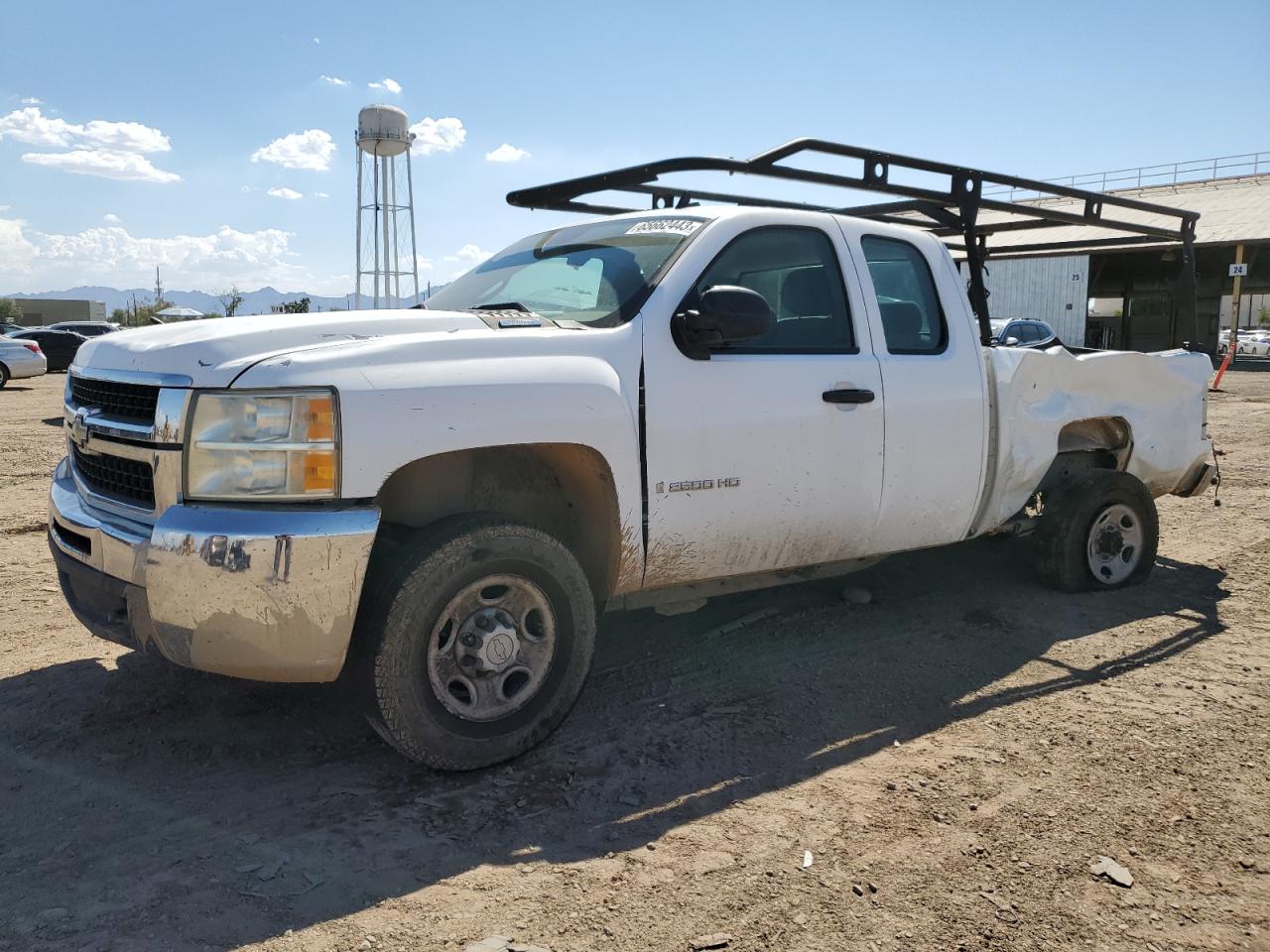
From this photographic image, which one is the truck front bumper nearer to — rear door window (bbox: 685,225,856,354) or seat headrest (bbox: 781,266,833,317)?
rear door window (bbox: 685,225,856,354)

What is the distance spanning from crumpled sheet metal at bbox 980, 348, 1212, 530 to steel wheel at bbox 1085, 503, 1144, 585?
33 centimetres

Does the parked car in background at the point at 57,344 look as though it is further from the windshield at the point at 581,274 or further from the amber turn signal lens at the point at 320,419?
the amber turn signal lens at the point at 320,419

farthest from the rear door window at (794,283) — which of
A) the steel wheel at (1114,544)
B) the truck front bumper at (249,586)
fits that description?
the steel wheel at (1114,544)

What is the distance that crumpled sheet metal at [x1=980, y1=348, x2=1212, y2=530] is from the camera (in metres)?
4.91

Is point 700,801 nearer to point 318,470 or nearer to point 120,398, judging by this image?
point 318,470

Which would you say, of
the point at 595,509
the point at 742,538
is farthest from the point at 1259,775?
the point at 595,509

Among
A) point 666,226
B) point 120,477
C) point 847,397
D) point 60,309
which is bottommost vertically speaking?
point 120,477

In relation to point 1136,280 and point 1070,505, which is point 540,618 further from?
point 1136,280

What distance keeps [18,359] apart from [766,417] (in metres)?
24.0

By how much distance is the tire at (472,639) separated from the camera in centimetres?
307

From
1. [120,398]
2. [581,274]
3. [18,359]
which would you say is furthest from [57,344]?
[581,274]

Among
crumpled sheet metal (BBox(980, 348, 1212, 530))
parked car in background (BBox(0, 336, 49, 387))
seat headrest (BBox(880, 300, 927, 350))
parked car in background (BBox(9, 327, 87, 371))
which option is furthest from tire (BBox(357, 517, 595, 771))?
parked car in background (BBox(9, 327, 87, 371))

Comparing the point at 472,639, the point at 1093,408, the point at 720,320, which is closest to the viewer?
the point at 472,639

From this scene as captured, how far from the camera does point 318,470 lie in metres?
2.91
